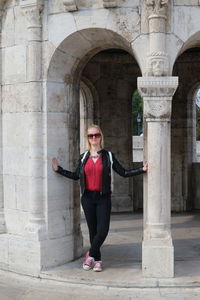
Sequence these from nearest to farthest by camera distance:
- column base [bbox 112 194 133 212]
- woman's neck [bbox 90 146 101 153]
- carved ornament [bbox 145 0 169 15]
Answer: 1. carved ornament [bbox 145 0 169 15]
2. woman's neck [bbox 90 146 101 153]
3. column base [bbox 112 194 133 212]

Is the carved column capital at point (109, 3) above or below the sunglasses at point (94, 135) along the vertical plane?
above

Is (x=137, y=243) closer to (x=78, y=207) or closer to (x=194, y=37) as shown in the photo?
(x=78, y=207)

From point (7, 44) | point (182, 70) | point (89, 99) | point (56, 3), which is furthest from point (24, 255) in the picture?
point (182, 70)

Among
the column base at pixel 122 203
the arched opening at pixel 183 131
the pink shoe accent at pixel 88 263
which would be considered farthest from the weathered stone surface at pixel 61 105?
the arched opening at pixel 183 131

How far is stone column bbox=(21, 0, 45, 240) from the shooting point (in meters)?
5.55

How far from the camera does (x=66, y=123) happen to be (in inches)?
234

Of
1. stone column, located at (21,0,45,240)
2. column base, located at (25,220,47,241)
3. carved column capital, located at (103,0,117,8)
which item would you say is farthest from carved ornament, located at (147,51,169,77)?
column base, located at (25,220,47,241)

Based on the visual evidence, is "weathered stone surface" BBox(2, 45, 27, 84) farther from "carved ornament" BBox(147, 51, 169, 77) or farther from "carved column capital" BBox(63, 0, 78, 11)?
"carved ornament" BBox(147, 51, 169, 77)

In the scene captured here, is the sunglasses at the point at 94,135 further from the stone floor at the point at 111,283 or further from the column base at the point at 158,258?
the stone floor at the point at 111,283

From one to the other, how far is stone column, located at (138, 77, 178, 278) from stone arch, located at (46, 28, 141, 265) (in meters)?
0.80

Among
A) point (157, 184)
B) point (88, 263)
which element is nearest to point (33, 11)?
point (157, 184)

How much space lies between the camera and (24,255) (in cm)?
566

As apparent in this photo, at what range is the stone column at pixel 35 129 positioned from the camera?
18.2ft

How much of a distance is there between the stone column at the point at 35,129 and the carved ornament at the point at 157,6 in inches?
54.6
